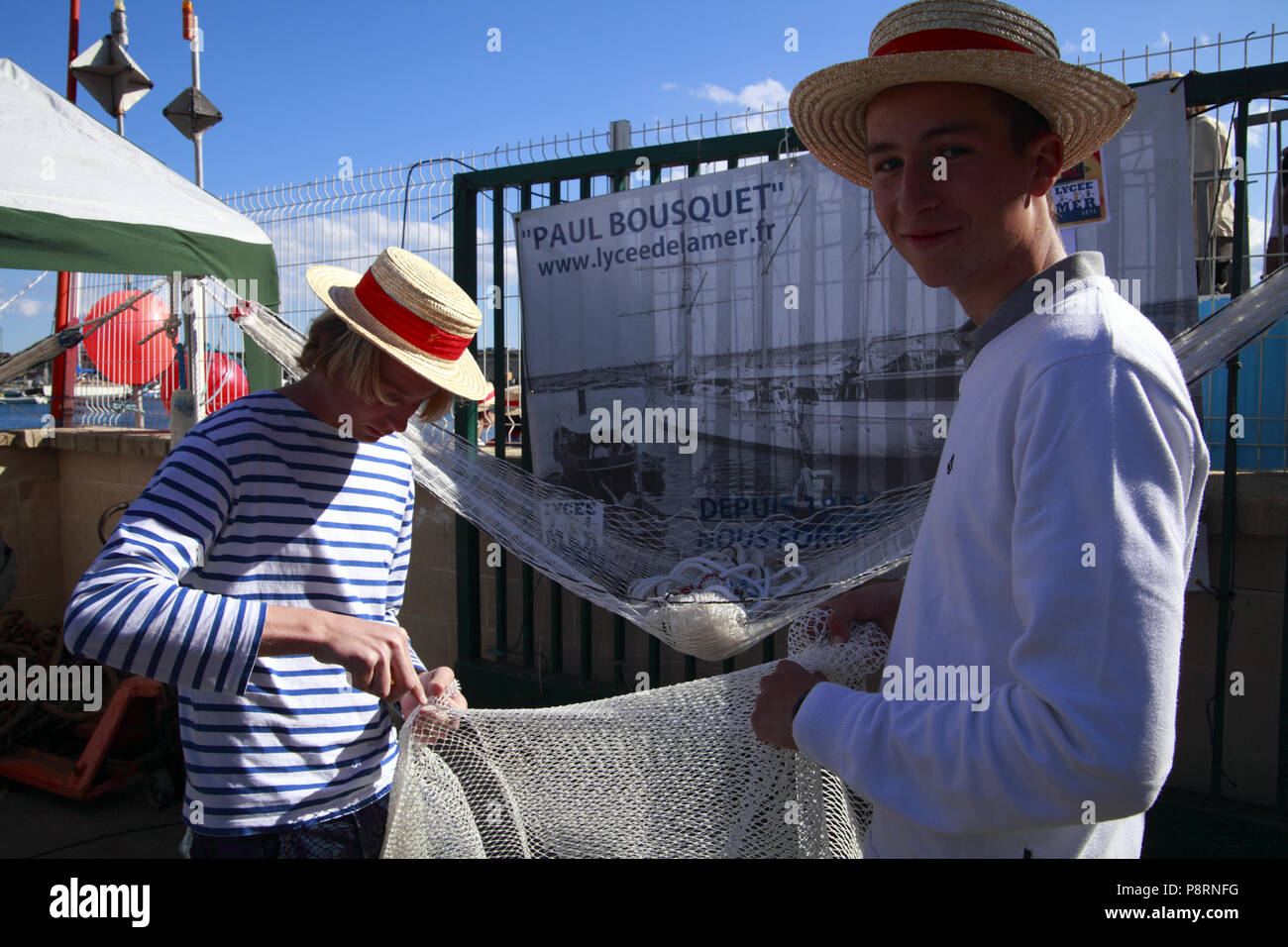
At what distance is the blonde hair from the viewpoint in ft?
5.41

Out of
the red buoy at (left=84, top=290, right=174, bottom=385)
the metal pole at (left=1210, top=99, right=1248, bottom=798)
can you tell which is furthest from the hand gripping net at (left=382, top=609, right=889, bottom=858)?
the red buoy at (left=84, top=290, right=174, bottom=385)

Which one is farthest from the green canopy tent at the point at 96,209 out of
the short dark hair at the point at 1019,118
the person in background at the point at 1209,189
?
the person in background at the point at 1209,189

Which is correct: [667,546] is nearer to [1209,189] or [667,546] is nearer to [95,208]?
[1209,189]

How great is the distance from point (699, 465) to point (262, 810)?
2.07 m

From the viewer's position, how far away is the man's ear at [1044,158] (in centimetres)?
114

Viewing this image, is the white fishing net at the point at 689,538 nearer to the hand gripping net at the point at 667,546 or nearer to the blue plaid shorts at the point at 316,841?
the hand gripping net at the point at 667,546

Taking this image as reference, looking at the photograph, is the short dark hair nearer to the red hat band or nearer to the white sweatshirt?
the white sweatshirt

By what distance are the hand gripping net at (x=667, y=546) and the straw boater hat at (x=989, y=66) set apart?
48.5 inches

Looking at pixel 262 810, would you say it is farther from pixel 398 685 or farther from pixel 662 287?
pixel 662 287

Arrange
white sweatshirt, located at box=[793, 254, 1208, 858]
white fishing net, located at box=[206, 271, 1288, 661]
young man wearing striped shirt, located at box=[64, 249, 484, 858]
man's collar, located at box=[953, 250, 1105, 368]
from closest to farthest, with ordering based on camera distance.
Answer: white sweatshirt, located at box=[793, 254, 1208, 858]
man's collar, located at box=[953, 250, 1105, 368]
young man wearing striped shirt, located at box=[64, 249, 484, 858]
white fishing net, located at box=[206, 271, 1288, 661]

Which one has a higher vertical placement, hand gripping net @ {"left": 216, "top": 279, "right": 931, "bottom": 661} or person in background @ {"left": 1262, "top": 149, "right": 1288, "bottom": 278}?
person in background @ {"left": 1262, "top": 149, "right": 1288, "bottom": 278}

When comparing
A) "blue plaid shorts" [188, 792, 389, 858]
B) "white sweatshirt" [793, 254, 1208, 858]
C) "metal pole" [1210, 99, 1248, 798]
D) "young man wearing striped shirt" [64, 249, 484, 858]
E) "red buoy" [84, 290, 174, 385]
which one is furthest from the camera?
"red buoy" [84, 290, 174, 385]

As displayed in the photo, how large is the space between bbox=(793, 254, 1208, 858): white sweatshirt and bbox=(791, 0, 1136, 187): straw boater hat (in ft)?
0.87
